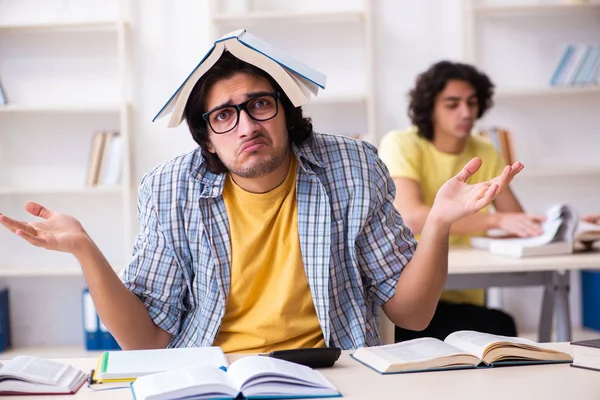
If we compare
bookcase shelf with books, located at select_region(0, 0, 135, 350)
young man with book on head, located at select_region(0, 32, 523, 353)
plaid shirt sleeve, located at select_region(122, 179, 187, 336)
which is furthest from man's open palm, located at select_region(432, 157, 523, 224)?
bookcase shelf with books, located at select_region(0, 0, 135, 350)

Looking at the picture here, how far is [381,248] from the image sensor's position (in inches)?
68.5

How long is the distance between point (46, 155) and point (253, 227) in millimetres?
2675

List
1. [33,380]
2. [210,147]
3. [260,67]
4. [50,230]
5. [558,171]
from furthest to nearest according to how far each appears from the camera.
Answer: [558,171] → [210,147] → [260,67] → [50,230] → [33,380]

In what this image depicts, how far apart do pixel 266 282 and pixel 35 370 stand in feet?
1.89

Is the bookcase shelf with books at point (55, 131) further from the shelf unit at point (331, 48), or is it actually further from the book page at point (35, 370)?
the book page at point (35, 370)

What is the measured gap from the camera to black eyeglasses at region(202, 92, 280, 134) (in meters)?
1.68

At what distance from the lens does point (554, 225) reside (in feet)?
8.29

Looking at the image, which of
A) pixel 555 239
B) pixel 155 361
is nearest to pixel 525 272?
pixel 555 239

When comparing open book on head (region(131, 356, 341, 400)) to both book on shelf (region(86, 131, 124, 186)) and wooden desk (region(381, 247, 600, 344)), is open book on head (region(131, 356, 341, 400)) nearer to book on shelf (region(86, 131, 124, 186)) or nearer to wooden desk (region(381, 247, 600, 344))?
wooden desk (region(381, 247, 600, 344))

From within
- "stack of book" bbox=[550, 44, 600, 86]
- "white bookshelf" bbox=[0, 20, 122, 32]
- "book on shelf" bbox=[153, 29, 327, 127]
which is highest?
"white bookshelf" bbox=[0, 20, 122, 32]

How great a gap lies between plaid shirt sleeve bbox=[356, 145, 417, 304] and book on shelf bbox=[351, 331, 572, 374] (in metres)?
0.38

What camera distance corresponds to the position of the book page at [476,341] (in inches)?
51.5

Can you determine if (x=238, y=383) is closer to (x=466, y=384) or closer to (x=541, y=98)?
(x=466, y=384)

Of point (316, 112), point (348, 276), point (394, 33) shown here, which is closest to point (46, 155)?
point (316, 112)
